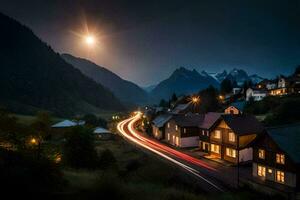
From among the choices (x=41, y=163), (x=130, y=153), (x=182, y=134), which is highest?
(x=41, y=163)

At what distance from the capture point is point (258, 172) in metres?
31.4

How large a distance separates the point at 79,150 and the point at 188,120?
96.8ft

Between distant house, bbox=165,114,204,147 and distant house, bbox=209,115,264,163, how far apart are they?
319 inches

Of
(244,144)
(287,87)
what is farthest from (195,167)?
(287,87)

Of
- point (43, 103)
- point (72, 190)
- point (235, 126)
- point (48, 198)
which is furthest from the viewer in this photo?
point (43, 103)

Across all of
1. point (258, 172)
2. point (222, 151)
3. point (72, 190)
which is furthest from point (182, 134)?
point (72, 190)

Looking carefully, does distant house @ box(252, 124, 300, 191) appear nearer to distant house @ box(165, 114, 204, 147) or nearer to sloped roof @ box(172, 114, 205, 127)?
distant house @ box(165, 114, 204, 147)

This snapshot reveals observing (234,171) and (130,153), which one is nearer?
(234,171)

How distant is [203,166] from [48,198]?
2887 cm

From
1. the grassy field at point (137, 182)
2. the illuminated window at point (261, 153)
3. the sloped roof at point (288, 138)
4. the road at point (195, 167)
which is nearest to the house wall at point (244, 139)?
the road at point (195, 167)

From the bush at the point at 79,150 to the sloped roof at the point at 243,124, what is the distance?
2328cm

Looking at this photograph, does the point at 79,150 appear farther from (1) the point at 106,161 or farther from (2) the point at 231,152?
(2) the point at 231,152

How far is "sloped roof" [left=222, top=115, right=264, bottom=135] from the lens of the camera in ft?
129

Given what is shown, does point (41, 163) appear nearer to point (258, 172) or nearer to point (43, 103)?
point (258, 172)
